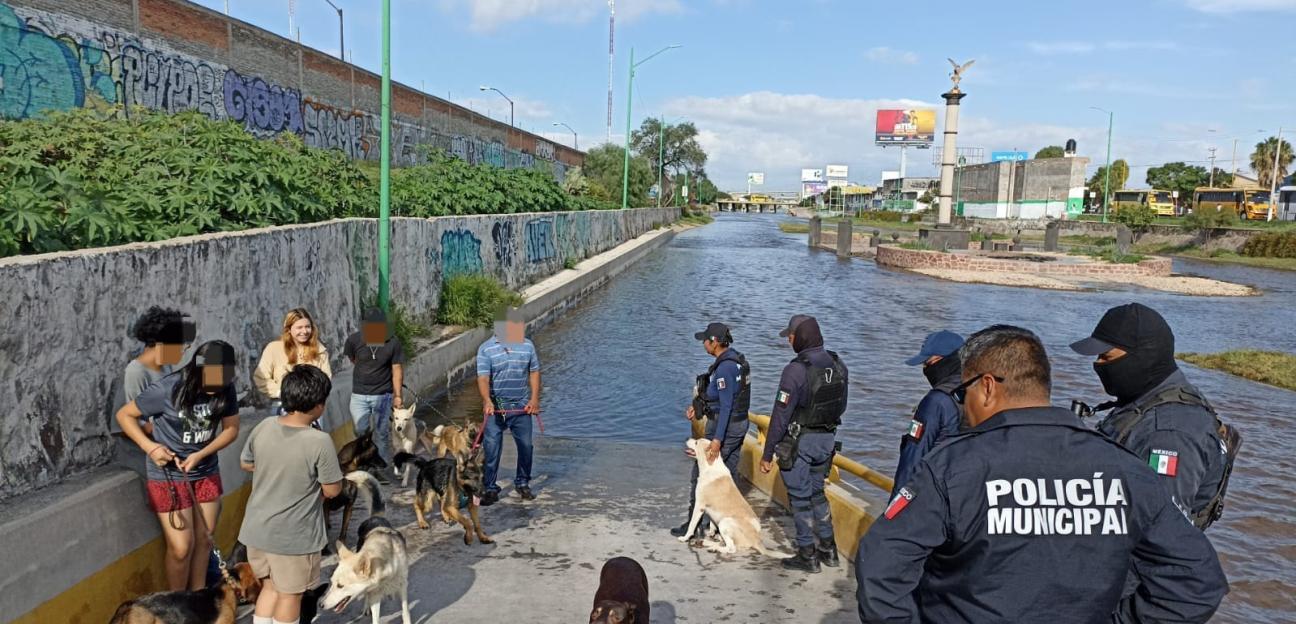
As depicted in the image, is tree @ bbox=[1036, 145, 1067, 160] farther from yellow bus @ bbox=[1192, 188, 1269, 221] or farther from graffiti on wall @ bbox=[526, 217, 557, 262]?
graffiti on wall @ bbox=[526, 217, 557, 262]

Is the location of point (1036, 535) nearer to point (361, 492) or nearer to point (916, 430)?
point (916, 430)

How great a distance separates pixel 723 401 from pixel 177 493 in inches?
146

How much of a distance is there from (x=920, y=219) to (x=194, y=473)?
8985cm

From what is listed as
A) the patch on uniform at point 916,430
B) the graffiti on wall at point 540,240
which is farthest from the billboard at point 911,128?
the patch on uniform at point 916,430

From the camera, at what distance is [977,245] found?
55.3 m

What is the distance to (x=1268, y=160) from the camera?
90250 millimetres

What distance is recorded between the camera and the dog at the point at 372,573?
4.38 meters

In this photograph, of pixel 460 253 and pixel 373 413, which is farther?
pixel 460 253

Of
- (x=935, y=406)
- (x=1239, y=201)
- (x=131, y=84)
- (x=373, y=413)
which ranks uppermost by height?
(x=1239, y=201)

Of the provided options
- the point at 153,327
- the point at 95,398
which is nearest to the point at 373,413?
the point at 95,398

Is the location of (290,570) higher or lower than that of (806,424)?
lower

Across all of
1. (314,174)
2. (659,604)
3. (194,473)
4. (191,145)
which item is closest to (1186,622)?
(659,604)

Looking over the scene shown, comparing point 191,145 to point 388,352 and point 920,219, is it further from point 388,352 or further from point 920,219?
point 920,219

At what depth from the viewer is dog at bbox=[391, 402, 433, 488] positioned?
7699 millimetres
